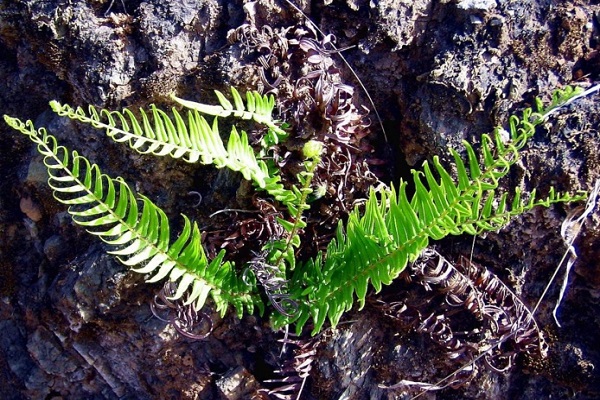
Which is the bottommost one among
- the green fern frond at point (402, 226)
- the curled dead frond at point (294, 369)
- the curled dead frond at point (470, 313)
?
the curled dead frond at point (470, 313)

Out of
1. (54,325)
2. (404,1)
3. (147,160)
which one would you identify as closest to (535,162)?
(404,1)

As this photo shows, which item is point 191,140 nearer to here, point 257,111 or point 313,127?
point 257,111

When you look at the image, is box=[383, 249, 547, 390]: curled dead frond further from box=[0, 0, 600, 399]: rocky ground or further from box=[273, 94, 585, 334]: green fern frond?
box=[273, 94, 585, 334]: green fern frond

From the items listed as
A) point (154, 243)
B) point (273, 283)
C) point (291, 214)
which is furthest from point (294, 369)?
point (154, 243)

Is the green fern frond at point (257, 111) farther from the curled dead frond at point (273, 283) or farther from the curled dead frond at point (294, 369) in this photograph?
the curled dead frond at point (294, 369)

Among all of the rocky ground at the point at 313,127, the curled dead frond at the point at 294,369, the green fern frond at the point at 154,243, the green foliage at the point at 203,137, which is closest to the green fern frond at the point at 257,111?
the green foliage at the point at 203,137

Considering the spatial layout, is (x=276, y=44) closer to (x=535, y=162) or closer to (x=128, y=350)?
(x=535, y=162)

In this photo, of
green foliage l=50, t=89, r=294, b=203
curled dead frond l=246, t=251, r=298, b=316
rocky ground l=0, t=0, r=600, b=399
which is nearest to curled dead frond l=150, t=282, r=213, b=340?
rocky ground l=0, t=0, r=600, b=399
